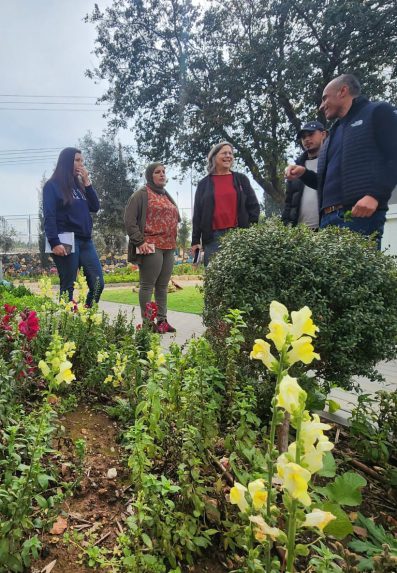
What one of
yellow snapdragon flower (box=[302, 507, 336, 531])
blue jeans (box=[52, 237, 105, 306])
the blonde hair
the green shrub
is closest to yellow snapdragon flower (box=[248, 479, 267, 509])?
yellow snapdragon flower (box=[302, 507, 336, 531])

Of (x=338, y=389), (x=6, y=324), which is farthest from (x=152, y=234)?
(x=338, y=389)

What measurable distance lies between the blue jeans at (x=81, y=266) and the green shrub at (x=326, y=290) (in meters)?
1.97

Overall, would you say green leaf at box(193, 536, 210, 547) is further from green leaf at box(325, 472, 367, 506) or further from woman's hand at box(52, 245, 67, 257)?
woman's hand at box(52, 245, 67, 257)

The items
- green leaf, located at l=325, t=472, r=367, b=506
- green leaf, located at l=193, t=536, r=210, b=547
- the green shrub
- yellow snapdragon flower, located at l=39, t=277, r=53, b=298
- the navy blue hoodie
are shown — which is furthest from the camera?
the navy blue hoodie

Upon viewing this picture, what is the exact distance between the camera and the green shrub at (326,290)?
195 cm

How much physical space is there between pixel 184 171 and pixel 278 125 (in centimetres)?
340

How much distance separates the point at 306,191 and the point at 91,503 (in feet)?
10.0

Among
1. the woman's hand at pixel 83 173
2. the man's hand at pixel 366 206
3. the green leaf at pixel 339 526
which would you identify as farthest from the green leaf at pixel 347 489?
the woman's hand at pixel 83 173

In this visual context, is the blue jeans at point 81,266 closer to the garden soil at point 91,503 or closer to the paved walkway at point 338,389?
the paved walkway at point 338,389

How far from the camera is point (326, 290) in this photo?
6.57 feet

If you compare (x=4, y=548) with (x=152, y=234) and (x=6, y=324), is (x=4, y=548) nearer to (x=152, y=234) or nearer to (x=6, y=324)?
(x=6, y=324)

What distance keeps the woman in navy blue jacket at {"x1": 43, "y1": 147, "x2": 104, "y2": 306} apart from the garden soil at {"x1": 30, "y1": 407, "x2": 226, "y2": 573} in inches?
74.7

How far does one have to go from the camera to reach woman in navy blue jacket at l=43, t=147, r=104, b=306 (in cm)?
381

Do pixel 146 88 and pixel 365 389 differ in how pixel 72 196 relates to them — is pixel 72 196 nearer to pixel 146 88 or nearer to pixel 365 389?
pixel 365 389
